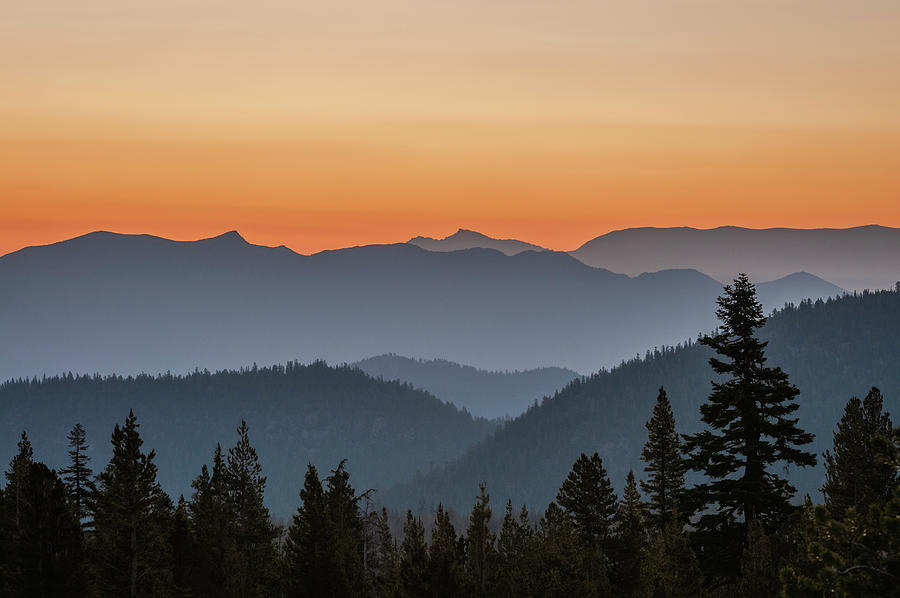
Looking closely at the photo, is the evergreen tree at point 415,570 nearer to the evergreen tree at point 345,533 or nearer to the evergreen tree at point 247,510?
the evergreen tree at point 345,533

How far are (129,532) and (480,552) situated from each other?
18097 mm

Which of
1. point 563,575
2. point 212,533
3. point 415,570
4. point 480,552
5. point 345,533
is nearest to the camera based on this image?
point 563,575

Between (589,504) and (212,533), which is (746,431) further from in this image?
(212,533)

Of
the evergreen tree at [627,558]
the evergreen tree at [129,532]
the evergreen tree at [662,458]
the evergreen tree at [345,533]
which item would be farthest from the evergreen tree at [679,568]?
the evergreen tree at [129,532]

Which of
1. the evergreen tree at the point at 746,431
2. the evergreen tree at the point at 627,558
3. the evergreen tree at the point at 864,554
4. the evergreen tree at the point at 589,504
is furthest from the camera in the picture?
the evergreen tree at the point at 589,504

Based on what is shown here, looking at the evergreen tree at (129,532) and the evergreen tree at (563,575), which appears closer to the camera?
the evergreen tree at (563,575)

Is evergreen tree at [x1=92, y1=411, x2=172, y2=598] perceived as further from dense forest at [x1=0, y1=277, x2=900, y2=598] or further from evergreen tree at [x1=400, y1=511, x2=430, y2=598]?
evergreen tree at [x1=400, y1=511, x2=430, y2=598]

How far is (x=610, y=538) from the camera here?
54781 mm

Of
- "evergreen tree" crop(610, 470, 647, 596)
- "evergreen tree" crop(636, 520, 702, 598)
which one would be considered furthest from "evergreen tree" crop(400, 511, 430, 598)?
"evergreen tree" crop(610, 470, 647, 596)

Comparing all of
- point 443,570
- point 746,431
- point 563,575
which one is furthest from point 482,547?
point 746,431

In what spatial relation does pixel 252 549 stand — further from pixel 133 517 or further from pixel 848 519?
pixel 848 519

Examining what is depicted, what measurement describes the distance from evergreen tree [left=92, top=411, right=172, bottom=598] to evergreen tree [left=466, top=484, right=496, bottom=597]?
1569 cm

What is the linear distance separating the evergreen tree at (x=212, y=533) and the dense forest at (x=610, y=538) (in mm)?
296

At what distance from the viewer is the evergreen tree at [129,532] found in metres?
49.6
